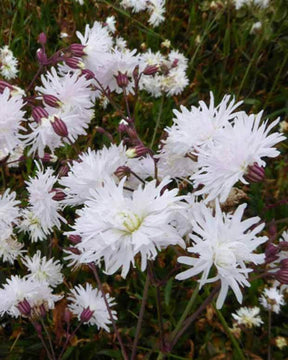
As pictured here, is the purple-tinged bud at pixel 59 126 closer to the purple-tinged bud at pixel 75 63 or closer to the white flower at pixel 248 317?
the purple-tinged bud at pixel 75 63

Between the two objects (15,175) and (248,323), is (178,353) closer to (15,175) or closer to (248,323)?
(248,323)

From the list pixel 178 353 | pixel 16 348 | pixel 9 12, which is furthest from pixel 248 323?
pixel 9 12

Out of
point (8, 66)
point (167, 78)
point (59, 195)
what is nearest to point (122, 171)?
point (59, 195)

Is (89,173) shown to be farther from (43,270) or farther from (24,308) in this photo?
(43,270)

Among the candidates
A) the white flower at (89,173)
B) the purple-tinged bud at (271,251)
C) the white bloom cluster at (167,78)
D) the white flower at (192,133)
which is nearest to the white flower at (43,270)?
the white flower at (89,173)

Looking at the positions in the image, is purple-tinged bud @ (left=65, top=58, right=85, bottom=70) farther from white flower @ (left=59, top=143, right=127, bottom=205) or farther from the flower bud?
white flower @ (left=59, top=143, right=127, bottom=205)

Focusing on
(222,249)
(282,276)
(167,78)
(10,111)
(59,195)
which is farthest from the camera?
(167,78)

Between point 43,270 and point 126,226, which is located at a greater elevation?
point 126,226
